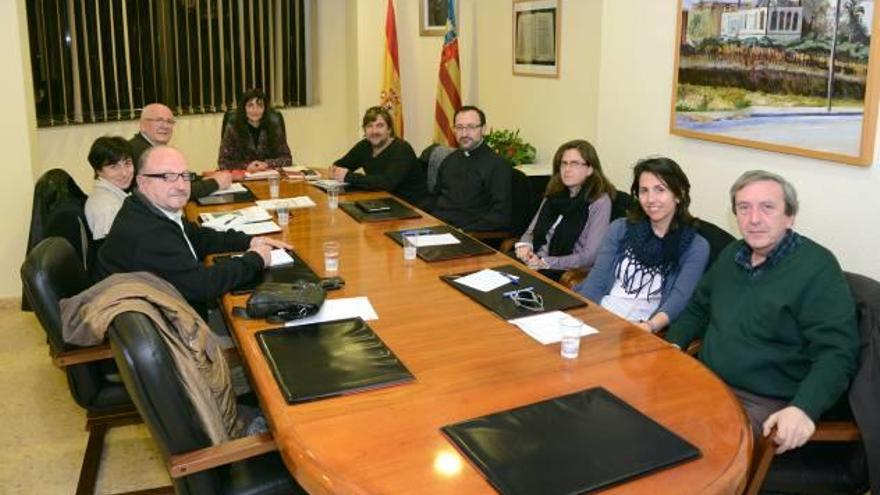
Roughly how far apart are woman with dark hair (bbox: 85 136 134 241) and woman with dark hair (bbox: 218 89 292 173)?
1749mm

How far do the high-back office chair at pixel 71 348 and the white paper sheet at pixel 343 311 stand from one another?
688mm

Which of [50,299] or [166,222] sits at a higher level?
[166,222]

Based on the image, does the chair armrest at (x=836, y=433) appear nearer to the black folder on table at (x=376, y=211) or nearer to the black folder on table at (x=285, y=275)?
the black folder on table at (x=285, y=275)

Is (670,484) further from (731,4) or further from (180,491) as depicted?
(731,4)

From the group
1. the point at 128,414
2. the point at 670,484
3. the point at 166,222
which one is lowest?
the point at 128,414

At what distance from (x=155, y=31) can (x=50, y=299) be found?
162 inches

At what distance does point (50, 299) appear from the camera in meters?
2.29

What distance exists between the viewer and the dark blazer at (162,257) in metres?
2.48

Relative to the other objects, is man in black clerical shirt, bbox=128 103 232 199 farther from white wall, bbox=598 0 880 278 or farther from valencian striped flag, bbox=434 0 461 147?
white wall, bbox=598 0 880 278

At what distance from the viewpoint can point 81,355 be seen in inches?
91.6

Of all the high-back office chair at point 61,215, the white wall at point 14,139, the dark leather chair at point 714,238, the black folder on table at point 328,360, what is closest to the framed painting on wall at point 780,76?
the dark leather chair at point 714,238

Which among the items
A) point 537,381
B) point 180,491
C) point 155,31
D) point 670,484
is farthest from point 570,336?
point 155,31

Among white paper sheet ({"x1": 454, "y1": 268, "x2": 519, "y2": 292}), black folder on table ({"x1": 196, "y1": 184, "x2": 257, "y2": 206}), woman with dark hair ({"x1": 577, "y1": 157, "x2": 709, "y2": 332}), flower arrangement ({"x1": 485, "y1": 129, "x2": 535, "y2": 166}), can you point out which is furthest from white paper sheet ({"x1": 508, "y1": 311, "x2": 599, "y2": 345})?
flower arrangement ({"x1": 485, "y1": 129, "x2": 535, "y2": 166})

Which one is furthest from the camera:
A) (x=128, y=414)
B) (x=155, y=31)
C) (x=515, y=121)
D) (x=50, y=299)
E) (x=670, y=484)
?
(x=155, y=31)
